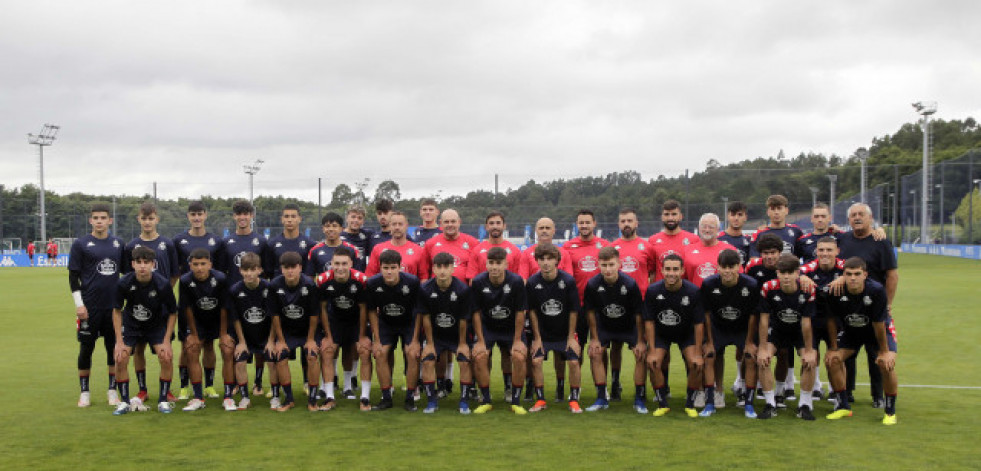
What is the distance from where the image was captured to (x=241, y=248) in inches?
321

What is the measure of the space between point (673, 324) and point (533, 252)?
1.69 meters

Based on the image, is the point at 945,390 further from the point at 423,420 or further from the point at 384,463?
the point at 384,463

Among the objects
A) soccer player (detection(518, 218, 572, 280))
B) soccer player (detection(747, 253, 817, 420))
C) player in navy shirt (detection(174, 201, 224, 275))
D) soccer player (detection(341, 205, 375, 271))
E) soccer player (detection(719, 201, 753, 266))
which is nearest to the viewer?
soccer player (detection(747, 253, 817, 420))

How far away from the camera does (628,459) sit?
17.8ft

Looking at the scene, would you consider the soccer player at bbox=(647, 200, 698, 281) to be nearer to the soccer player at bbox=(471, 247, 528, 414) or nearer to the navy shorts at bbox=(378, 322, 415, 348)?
the soccer player at bbox=(471, 247, 528, 414)

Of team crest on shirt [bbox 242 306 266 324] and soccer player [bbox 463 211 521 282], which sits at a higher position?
soccer player [bbox 463 211 521 282]

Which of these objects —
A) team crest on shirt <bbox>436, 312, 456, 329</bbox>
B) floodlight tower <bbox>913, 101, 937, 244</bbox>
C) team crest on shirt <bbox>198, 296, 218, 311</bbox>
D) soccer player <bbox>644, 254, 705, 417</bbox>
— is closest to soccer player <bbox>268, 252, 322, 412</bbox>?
team crest on shirt <bbox>198, 296, 218, 311</bbox>

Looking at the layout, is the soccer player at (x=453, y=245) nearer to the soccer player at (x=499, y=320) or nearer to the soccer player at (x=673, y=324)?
the soccer player at (x=499, y=320)

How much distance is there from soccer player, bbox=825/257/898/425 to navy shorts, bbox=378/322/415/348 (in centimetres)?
393

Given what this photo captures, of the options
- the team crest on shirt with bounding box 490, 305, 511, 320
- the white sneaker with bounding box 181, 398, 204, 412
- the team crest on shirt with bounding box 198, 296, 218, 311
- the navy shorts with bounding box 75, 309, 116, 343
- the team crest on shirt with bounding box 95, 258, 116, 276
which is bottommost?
the white sneaker with bounding box 181, 398, 204, 412

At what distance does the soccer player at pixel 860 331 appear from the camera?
6.62 m

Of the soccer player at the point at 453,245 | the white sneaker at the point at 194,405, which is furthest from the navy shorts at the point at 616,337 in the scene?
the white sneaker at the point at 194,405

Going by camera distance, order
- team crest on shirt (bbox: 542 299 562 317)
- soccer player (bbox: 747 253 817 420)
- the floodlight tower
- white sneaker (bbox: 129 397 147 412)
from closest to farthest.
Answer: soccer player (bbox: 747 253 817 420) → white sneaker (bbox: 129 397 147 412) → team crest on shirt (bbox: 542 299 562 317) → the floodlight tower

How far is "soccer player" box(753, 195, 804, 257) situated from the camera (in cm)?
793
